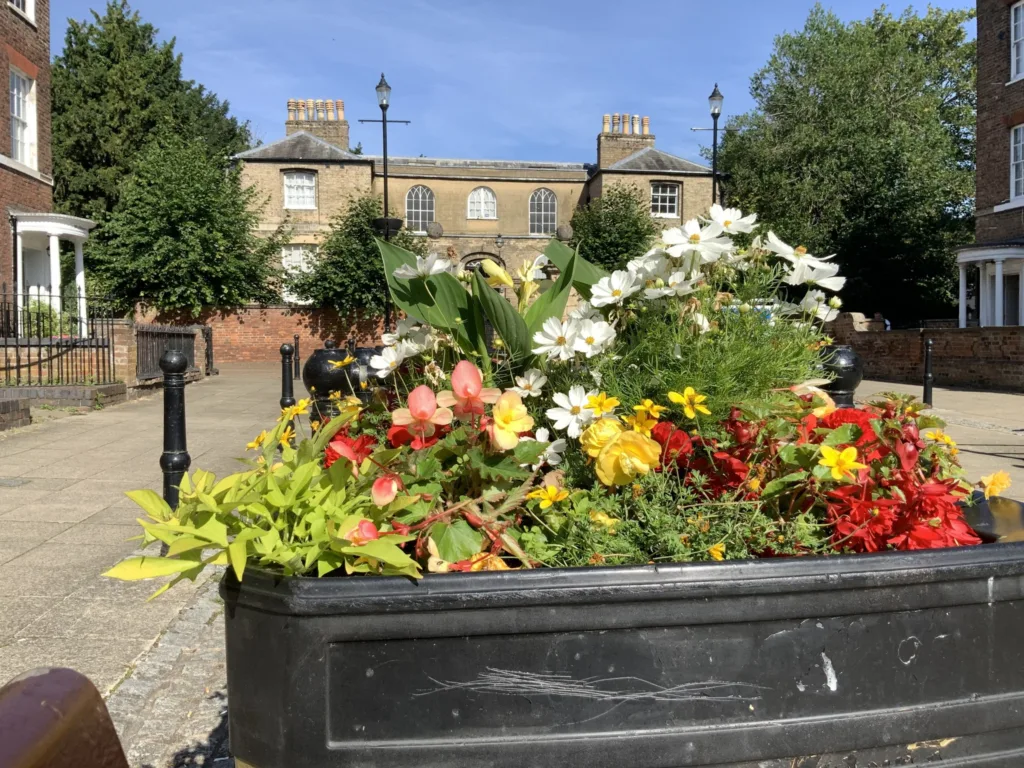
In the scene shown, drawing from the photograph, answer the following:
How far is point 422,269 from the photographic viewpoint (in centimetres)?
185

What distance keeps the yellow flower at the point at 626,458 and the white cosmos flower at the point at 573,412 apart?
116 millimetres

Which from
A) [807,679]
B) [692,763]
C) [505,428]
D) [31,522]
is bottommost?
[31,522]

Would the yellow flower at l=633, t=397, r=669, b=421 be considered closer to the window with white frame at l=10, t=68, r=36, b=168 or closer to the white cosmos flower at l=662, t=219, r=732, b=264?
the white cosmos flower at l=662, t=219, r=732, b=264

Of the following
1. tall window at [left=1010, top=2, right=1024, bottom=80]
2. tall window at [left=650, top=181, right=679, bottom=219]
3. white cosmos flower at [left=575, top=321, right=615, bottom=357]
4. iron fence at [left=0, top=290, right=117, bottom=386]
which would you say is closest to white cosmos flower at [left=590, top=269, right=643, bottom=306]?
white cosmos flower at [left=575, top=321, right=615, bottom=357]

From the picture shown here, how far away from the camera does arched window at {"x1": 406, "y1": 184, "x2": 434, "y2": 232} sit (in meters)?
40.8

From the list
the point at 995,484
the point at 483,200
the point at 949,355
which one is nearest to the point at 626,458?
the point at 995,484

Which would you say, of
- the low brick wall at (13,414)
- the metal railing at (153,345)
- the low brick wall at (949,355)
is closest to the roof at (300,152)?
the metal railing at (153,345)

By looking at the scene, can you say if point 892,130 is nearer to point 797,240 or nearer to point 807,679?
point 797,240

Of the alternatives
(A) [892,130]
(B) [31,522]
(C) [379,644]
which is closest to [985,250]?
(A) [892,130]

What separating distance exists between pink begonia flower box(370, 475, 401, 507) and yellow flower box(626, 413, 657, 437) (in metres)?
0.48

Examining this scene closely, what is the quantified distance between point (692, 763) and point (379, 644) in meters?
0.51

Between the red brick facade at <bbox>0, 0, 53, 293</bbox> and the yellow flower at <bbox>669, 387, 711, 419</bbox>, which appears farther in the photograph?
the red brick facade at <bbox>0, 0, 53, 293</bbox>

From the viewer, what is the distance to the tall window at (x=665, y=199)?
38.6 metres

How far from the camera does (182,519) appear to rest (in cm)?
142
